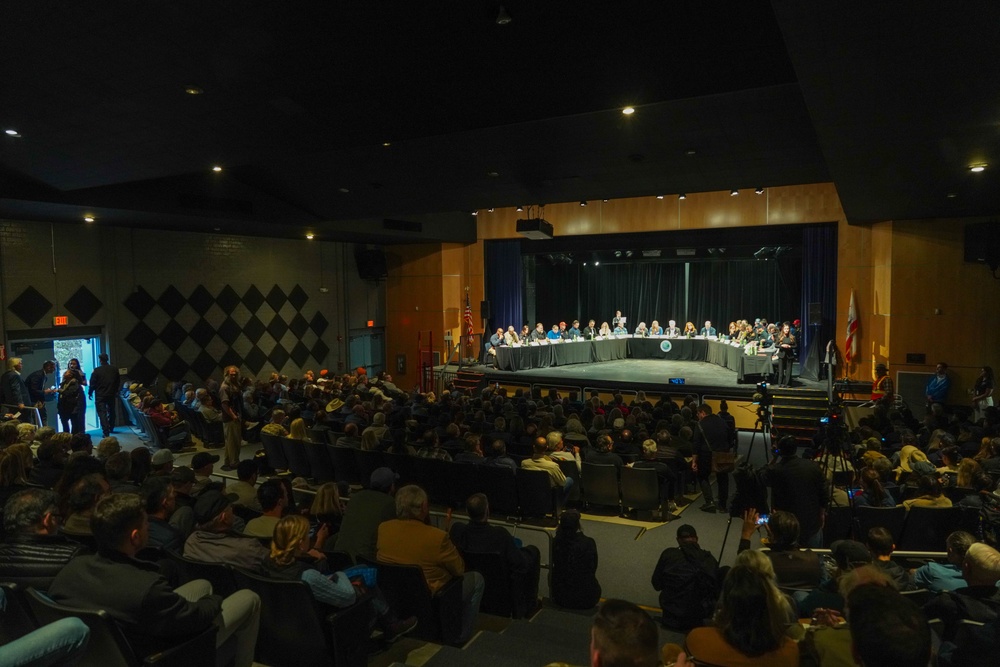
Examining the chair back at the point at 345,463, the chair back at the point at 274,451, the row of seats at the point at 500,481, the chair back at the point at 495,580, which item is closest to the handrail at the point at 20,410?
the chair back at the point at 274,451

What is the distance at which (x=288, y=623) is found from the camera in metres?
2.93

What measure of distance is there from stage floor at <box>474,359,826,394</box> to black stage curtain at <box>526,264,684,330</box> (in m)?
3.80

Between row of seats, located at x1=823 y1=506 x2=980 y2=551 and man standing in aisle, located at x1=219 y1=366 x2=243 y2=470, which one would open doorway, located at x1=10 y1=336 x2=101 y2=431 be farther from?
row of seats, located at x1=823 y1=506 x2=980 y2=551

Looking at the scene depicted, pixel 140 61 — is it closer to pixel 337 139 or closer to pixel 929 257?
pixel 337 139

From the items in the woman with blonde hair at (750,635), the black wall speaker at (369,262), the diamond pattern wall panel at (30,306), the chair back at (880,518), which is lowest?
the chair back at (880,518)

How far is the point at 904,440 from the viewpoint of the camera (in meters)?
6.86

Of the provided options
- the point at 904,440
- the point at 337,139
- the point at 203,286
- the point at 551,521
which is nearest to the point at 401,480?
the point at 551,521

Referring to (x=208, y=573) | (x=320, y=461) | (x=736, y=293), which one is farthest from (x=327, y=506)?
(x=736, y=293)

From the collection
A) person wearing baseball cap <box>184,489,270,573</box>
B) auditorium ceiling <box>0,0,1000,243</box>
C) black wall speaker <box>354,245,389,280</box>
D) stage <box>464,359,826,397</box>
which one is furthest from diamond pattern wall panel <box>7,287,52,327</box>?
person wearing baseball cap <box>184,489,270,573</box>

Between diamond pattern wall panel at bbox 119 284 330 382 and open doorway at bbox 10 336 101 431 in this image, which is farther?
diamond pattern wall panel at bbox 119 284 330 382

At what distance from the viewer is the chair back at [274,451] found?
7.72 metres

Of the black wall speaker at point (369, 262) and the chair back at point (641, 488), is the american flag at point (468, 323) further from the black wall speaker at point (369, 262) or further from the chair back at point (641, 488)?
the chair back at point (641, 488)

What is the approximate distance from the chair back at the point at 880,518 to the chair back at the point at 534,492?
8.46 feet

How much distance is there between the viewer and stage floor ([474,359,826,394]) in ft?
42.5
